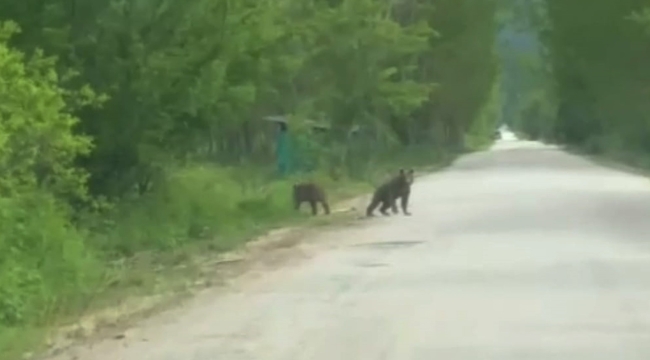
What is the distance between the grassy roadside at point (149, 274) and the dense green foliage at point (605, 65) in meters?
26.1

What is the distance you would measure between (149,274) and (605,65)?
174 feet

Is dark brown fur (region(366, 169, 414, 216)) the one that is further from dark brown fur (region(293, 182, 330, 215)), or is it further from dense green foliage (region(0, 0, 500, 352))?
dense green foliage (region(0, 0, 500, 352))

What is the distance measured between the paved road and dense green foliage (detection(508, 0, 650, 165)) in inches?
1157

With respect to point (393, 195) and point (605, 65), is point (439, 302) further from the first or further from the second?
point (605, 65)

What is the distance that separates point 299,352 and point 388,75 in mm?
38553

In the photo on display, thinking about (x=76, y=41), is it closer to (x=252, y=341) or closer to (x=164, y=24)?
(x=164, y=24)

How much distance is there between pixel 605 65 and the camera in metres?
69.8

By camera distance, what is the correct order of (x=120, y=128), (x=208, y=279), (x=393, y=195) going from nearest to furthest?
(x=208, y=279)
(x=120, y=128)
(x=393, y=195)

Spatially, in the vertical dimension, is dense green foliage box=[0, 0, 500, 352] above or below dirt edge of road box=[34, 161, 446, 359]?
above

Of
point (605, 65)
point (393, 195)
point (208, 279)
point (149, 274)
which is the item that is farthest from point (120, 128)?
point (605, 65)

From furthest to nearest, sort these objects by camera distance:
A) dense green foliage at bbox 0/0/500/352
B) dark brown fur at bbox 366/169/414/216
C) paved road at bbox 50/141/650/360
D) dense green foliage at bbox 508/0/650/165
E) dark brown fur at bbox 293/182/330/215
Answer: dense green foliage at bbox 508/0/650/165 < dark brown fur at bbox 293/182/330/215 < dark brown fur at bbox 366/169/414/216 < dense green foliage at bbox 0/0/500/352 < paved road at bbox 50/141/650/360

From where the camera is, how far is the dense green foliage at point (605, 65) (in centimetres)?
6444

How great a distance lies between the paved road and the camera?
12203mm

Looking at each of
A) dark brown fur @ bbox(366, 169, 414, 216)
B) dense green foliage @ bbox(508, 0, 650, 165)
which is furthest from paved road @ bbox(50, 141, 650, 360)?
dense green foliage @ bbox(508, 0, 650, 165)
